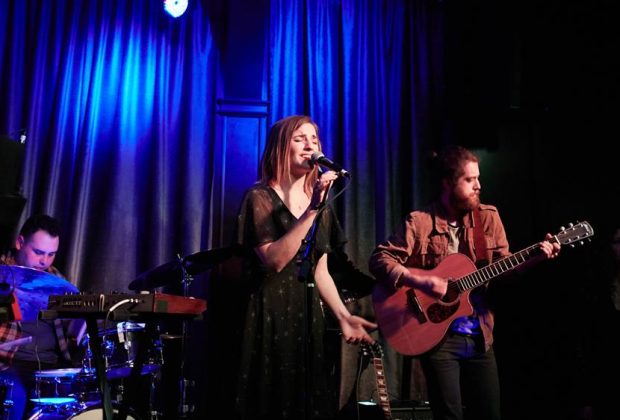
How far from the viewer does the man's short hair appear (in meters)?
3.97

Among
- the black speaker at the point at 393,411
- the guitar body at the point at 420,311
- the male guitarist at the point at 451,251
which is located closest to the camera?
the male guitarist at the point at 451,251

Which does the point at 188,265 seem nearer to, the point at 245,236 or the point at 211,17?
the point at 245,236

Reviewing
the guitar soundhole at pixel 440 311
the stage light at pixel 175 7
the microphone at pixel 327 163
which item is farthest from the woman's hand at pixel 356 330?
the stage light at pixel 175 7

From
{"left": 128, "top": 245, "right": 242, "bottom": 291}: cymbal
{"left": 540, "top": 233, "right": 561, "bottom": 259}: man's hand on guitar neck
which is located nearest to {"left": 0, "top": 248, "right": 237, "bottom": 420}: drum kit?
{"left": 128, "top": 245, "right": 242, "bottom": 291}: cymbal

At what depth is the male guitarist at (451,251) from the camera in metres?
3.11

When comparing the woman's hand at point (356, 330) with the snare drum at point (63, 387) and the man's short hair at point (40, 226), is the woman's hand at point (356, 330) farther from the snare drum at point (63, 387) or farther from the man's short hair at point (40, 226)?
the man's short hair at point (40, 226)

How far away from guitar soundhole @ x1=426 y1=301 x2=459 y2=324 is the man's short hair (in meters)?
2.66

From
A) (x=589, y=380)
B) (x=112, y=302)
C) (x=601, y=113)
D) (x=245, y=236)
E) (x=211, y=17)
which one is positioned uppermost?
(x=211, y=17)

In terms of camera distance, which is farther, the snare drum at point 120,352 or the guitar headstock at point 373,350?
the guitar headstock at point 373,350

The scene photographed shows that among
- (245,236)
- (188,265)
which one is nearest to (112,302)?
(245,236)

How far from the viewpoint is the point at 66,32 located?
187 inches

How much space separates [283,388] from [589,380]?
298cm

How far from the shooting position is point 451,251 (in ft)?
11.3

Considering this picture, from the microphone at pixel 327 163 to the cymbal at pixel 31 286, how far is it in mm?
1271
